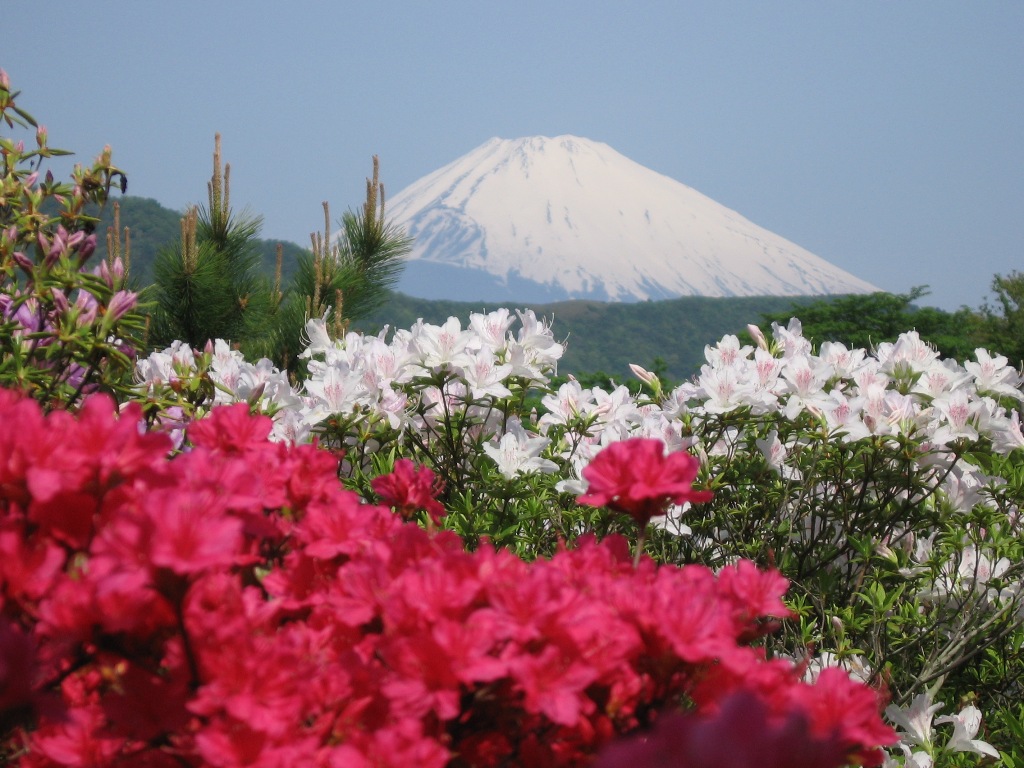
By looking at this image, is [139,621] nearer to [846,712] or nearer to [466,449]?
[846,712]

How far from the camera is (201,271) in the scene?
29.6 ft

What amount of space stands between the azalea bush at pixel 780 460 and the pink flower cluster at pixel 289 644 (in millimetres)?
1217

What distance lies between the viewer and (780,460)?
9.09 ft

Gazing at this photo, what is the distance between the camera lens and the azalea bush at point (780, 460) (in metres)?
2.39

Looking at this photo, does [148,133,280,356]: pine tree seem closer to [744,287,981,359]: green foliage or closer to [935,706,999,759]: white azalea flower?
[935,706,999,759]: white azalea flower

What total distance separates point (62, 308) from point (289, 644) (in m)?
1.17

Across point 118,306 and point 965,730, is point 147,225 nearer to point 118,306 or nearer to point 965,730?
point 118,306

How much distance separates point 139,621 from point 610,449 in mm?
606

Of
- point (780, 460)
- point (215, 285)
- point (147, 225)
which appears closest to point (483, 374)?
point (780, 460)

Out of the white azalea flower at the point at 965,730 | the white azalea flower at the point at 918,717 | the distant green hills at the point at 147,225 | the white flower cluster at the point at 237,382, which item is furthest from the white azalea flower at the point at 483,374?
the distant green hills at the point at 147,225

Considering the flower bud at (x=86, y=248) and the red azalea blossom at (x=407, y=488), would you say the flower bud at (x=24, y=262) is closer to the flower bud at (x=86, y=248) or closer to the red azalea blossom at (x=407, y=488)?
the flower bud at (x=86, y=248)

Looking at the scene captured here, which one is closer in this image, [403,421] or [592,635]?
[592,635]

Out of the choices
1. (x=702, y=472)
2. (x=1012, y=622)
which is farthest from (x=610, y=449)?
(x=1012, y=622)

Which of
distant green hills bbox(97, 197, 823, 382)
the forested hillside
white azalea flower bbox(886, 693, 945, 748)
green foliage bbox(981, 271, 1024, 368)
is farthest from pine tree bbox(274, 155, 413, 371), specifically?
distant green hills bbox(97, 197, 823, 382)
